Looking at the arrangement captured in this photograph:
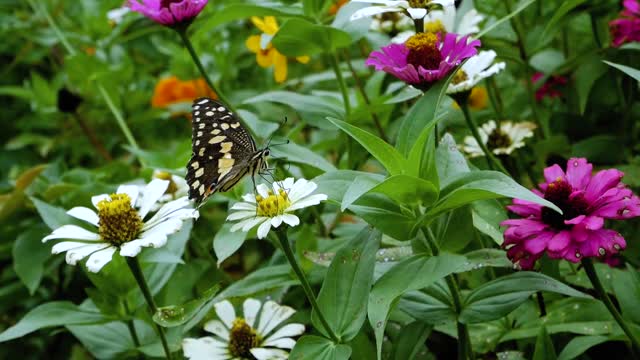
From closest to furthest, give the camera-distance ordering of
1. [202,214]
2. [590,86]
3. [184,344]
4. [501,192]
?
[501,192], [184,344], [590,86], [202,214]

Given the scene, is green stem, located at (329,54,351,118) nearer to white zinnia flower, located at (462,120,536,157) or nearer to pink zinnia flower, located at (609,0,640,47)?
white zinnia flower, located at (462,120,536,157)

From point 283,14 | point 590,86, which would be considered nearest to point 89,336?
point 283,14

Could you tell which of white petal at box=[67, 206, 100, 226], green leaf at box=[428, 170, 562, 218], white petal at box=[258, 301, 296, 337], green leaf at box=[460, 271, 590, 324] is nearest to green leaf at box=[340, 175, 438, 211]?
green leaf at box=[428, 170, 562, 218]

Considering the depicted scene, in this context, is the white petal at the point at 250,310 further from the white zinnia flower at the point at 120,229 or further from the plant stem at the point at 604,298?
the plant stem at the point at 604,298

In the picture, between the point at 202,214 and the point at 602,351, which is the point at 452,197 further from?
the point at 202,214

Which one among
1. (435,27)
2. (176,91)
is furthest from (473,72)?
(176,91)
